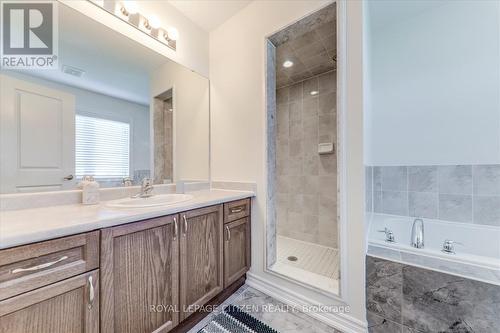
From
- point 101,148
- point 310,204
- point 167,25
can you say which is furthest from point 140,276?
point 310,204

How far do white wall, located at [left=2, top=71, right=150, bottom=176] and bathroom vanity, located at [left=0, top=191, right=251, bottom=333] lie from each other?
0.61m

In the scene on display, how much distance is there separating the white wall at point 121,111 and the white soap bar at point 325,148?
6.40 feet

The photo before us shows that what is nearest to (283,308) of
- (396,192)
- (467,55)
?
(396,192)

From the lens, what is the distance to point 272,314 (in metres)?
1.42

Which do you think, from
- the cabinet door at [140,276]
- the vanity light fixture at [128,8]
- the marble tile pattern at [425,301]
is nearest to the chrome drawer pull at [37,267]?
the cabinet door at [140,276]

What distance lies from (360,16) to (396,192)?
1790mm

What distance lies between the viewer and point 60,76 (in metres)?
1.19

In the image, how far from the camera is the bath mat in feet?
4.15

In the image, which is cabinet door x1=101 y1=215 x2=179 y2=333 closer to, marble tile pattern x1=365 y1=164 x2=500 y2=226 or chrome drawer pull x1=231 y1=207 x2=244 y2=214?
chrome drawer pull x1=231 y1=207 x2=244 y2=214

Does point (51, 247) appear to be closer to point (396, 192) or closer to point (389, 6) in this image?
point (396, 192)

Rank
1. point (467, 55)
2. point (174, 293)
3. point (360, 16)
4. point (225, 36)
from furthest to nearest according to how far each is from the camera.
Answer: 1. point (225, 36)
2. point (467, 55)
3. point (360, 16)
4. point (174, 293)

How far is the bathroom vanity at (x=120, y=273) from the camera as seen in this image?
26.4 inches

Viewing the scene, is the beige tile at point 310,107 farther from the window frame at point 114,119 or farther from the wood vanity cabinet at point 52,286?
the wood vanity cabinet at point 52,286

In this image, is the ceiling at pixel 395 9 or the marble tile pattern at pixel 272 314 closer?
the marble tile pattern at pixel 272 314
